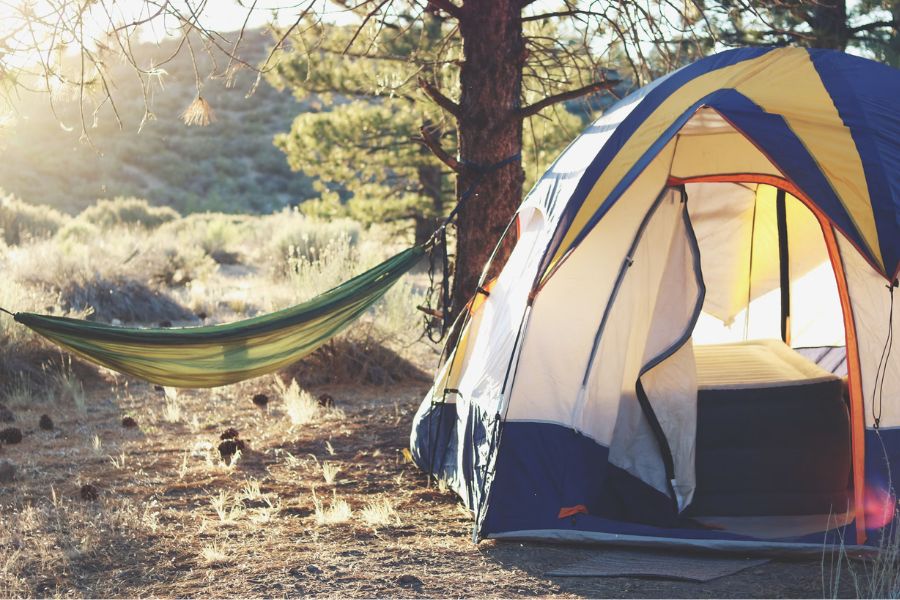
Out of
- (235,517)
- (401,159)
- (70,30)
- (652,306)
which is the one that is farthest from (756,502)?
(401,159)

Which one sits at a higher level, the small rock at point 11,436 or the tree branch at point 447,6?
the tree branch at point 447,6

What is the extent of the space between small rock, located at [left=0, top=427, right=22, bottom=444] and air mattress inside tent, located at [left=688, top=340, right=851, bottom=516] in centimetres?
378

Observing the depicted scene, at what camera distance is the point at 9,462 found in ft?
17.0

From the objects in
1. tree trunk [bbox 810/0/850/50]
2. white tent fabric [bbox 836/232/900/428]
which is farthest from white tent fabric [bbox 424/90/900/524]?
tree trunk [bbox 810/0/850/50]

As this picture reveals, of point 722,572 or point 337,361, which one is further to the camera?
point 337,361

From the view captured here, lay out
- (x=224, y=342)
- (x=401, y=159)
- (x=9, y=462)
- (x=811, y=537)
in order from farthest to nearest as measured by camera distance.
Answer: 1. (x=401, y=159)
2. (x=9, y=462)
3. (x=224, y=342)
4. (x=811, y=537)

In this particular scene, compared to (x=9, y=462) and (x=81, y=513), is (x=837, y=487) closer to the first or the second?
(x=81, y=513)

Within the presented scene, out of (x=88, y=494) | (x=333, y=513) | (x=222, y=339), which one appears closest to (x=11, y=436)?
(x=88, y=494)

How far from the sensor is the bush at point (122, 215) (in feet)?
60.4

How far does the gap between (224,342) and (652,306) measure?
1979 mm

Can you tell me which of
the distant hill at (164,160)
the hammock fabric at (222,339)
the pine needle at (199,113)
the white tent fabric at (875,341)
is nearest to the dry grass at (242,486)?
the hammock fabric at (222,339)

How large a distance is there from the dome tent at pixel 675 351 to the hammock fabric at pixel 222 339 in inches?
22.5

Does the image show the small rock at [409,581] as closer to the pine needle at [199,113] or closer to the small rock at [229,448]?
the small rock at [229,448]

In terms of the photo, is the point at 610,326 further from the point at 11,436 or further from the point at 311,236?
the point at 311,236
